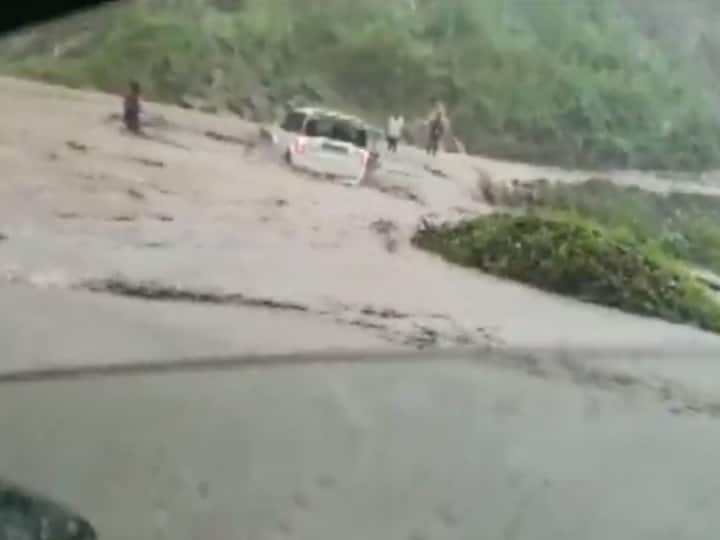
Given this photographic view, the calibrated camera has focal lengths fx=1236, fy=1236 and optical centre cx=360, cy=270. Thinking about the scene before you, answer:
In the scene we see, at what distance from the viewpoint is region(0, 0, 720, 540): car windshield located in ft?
3.48

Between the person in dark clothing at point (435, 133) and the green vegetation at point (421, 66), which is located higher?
the green vegetation at point (421, 66)

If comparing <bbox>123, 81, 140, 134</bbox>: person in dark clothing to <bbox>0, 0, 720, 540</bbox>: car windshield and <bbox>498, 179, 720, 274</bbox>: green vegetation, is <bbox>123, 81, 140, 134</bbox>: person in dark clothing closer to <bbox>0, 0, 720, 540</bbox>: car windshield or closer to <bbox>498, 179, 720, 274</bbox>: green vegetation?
<bbox>0, 0, 720, 540</bbox>: car windshield

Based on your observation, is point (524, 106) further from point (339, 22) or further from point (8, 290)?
point (8, 290)

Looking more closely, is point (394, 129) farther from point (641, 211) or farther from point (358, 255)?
point (641, 211)

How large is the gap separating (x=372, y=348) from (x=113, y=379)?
0.23 metres

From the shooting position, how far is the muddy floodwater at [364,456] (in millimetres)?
1045

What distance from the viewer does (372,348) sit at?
3.52 feet

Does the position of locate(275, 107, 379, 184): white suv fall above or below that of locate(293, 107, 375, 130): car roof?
below

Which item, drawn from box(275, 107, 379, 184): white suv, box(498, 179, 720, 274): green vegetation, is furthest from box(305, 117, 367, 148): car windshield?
box(498, 179, 720, 274): green vegetation

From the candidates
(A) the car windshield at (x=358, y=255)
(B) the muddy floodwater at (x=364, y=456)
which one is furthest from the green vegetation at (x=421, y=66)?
(B) the muddy floodwater at (x=364, y=456)

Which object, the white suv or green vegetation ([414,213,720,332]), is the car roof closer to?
the white suv

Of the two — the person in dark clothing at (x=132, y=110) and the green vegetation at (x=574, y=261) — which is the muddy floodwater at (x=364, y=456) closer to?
the green vegetation at (x=574, y=261)

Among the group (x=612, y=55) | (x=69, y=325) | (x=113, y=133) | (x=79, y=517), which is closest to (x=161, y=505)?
(x=79, y=517)

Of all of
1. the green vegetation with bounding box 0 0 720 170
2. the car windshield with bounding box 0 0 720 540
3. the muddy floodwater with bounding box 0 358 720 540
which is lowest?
the muddy floodwater with bounding box 0 358 720 540
